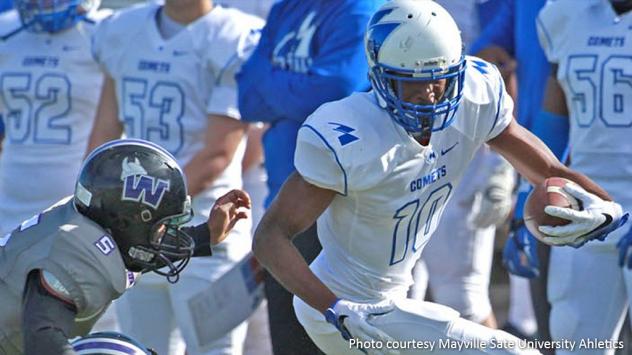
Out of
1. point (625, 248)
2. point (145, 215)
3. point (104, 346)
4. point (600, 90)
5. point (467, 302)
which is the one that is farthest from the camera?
point (467, 302)

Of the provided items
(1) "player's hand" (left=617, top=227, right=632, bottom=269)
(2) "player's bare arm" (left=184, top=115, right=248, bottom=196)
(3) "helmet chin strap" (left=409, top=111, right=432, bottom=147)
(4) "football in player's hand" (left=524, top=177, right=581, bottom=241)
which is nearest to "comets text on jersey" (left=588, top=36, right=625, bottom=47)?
(1) "player's hand" (left=617, top=227, right=632, bottom=269)

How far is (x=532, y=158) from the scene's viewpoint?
4574 mm

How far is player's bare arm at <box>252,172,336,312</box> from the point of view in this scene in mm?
4168

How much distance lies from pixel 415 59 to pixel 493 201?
245 centimetres

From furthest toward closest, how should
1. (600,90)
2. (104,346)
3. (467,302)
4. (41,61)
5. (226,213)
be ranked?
1. (467,302)
2. (41,61)
3. (600,90)
4. (226,213)
5. (104,346)

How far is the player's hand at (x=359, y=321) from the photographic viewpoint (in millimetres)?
3957

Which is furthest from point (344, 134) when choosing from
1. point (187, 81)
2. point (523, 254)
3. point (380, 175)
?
point (187, 81)

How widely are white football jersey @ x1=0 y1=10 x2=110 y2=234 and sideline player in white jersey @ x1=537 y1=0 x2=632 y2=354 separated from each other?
6.77 feet

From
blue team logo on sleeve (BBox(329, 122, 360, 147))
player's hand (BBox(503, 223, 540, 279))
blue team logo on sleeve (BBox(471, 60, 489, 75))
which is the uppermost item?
blue team logo on sleeve (BBox(471, 60, 489, 75))

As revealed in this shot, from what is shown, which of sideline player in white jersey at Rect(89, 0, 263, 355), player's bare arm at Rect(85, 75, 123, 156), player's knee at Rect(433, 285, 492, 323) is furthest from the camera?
player's knee at Rect(433, 285, 492, 323)

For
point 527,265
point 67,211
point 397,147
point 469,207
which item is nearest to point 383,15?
point 397,147

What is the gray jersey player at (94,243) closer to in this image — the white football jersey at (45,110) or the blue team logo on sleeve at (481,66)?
the blue team logo on sleeve at (481,66)

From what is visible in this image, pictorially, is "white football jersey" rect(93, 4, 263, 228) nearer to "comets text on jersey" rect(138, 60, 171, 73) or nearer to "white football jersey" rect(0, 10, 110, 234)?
"comets text on jersey" rect(138, 60, 171, 73)

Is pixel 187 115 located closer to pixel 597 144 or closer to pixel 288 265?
pixel 597 144
